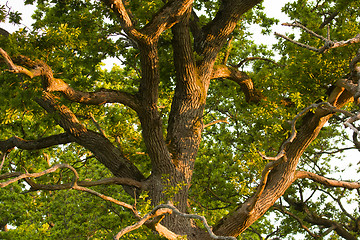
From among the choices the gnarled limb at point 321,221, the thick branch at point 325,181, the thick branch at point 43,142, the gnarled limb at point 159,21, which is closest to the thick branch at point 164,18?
the gnarled limb at point 159,21

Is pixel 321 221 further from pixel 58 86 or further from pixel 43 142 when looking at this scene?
pixel 58 86

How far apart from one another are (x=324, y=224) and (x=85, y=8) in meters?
10.6

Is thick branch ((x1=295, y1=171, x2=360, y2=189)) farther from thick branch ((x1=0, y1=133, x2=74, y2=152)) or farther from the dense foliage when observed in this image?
thick branch ((x1=0, y1=133, x2=74, y2=152))

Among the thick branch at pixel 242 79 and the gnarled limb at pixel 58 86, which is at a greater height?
the thick branch at pixel 242 79

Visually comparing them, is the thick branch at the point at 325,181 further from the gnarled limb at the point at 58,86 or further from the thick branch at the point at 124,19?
the thick branch at the point at 124,19

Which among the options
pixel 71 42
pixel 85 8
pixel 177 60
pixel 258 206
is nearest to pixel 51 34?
pixel 71 42

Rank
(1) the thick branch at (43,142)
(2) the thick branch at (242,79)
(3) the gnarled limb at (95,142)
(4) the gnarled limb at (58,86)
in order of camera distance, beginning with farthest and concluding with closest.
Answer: (2) the thick branch at (242,79)
(1) the thick branch at (43,142)
(3) the gnarled limb at (95,142)
(4) the gnarled limb at (58,86)

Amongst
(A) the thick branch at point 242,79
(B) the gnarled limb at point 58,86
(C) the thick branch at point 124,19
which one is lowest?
(B) the gnarled limb at point 58,86

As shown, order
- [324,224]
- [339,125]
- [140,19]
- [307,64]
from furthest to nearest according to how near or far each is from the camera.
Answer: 1. [339,125]
2. [324,224]
3. [140,19]
4. [307,64]

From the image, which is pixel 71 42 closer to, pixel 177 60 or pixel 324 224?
pixel 177 60

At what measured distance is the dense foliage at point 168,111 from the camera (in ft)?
26.6

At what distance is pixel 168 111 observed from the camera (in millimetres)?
12523

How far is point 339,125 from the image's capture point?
1544 centimetres

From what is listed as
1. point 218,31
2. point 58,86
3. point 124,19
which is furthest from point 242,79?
point 58,86
